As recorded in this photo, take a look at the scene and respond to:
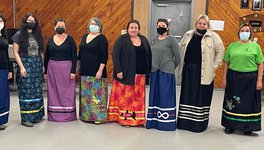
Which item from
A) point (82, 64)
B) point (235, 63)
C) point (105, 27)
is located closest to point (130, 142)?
point (82, 64)

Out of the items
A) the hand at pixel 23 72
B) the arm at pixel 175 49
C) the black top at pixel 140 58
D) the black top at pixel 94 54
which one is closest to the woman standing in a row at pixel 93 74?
the black top at pixel 94 54

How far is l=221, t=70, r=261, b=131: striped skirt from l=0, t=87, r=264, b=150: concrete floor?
6.6 inches

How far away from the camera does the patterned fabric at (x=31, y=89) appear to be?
4.47 meters

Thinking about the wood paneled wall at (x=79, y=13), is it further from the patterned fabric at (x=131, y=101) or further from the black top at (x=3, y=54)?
the black top at (x=3, y=54)

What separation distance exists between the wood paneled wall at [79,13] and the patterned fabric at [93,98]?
332 cm

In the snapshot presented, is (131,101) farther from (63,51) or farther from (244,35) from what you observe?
(244,35)

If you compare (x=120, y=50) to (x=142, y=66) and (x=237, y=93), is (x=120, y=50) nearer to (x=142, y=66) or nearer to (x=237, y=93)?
(x=142, y=66)

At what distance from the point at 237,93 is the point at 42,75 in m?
2.60

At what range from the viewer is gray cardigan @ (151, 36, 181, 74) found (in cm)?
439

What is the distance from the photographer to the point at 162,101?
14.7 feet

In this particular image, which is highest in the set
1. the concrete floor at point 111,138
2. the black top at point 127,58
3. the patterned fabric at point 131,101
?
the black top at point 127,58

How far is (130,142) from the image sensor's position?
405cm

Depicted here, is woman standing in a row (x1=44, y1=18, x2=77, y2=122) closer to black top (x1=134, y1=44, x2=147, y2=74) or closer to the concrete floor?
the concrete floor

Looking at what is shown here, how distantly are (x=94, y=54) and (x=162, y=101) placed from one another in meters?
1.10
